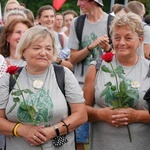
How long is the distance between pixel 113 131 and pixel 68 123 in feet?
1.56

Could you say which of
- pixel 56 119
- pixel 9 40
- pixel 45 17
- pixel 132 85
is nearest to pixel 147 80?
pixel 132 85

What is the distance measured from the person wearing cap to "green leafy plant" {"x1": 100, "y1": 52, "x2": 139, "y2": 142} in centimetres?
140

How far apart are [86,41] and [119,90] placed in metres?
1.82

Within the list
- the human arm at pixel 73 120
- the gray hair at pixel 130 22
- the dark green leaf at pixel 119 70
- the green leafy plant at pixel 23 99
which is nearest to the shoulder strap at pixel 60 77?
the human arm at pixel 73 120

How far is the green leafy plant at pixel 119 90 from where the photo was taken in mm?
4648

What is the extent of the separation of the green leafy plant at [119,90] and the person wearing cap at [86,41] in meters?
1.40

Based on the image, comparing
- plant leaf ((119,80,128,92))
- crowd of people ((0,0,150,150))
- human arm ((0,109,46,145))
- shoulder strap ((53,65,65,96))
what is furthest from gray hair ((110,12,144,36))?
human arm ((0,109,46,145))

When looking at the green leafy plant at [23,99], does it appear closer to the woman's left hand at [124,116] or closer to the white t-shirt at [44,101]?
the white t-shirt at [44,101]

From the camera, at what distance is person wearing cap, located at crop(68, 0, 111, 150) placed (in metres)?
6.31

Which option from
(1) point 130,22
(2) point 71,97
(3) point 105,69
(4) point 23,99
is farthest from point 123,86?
(4) point 23,99

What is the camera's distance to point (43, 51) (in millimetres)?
4727

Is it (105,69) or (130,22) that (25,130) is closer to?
(105,69)

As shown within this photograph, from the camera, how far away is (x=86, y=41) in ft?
21.0

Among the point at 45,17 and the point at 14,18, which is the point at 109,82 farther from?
the point at 45,17
